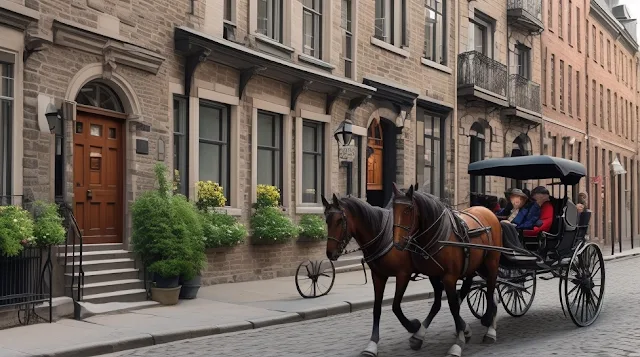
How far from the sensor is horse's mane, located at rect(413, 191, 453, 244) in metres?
9.28

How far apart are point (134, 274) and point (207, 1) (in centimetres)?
556

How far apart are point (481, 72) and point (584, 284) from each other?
660 inches

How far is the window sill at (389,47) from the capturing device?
72.5 ft

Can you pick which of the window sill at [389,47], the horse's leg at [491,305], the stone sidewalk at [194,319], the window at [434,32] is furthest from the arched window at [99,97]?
the window at [434,32]

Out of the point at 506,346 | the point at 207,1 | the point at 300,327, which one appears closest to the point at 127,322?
the point at 300,327

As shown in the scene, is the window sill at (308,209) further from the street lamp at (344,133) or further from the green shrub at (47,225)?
the green shrub at (47,225)

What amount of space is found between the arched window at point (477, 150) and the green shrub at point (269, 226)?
11.5 meters

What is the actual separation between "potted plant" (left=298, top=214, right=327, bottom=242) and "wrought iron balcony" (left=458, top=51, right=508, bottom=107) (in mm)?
8649

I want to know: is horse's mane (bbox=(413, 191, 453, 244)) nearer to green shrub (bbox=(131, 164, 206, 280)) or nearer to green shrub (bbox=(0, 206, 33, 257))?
green shrub (bbox=(0, 206, 33, 257))

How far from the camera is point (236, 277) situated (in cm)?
1717

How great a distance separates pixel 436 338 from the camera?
10297 millimetres

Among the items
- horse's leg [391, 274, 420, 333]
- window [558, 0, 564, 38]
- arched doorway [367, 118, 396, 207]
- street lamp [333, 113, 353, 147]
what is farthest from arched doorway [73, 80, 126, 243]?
window [558, 0, 564, 38]

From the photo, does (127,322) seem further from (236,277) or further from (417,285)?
(417,285)

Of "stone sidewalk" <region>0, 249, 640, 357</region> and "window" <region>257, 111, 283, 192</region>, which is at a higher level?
"window" <region>257, 111, 283, 192</region>
